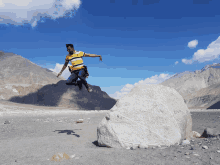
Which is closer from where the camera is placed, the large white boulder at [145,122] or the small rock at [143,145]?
the small rock at [143,145]

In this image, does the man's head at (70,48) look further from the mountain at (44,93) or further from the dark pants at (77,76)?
the mountain at (44,93)

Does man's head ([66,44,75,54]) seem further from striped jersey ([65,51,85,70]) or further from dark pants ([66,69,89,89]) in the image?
dark pants ([66,69,89,89])

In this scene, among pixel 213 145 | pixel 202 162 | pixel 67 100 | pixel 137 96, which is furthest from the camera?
pixel 67 100

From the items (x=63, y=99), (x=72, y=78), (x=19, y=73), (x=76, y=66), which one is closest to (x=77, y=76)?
(x=72, y=78)

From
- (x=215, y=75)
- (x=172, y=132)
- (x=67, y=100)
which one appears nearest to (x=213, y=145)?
(x=172, y=132)

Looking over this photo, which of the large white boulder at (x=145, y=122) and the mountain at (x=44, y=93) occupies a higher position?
the mountain at (x=44, y=93)

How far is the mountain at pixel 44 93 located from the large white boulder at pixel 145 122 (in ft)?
164

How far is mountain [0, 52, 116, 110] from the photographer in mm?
57281

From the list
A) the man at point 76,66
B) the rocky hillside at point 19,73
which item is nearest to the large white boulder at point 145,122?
the man at point 76,66

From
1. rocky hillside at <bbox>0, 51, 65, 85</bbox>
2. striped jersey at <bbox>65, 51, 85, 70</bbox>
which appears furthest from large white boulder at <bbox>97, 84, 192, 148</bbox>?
rocky hillside at <bbox>0, 51, 65, 85</bbox>

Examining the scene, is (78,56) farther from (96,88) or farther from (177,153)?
(96,88)

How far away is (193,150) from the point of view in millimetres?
4883

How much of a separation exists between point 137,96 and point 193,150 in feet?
8.38

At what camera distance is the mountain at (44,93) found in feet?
188
